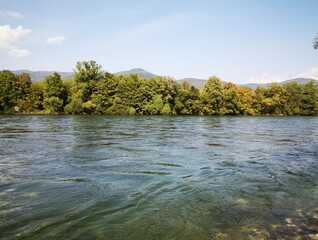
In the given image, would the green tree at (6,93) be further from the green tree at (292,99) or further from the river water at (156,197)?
the green tree at (292,99)

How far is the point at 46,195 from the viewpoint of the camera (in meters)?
8.06

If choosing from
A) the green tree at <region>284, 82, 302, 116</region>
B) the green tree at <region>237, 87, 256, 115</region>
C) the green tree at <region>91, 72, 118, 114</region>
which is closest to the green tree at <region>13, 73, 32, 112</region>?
the green tree at <region>91, 72, 118, 114</region>

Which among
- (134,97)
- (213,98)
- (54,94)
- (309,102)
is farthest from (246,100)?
(54,94)

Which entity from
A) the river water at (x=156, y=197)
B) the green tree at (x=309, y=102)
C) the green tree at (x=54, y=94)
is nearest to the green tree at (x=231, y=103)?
the green tree at (x=309, y=102)

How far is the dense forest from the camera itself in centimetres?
8512

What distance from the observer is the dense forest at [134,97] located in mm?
85125

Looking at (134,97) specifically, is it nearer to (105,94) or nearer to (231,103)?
(105,94)

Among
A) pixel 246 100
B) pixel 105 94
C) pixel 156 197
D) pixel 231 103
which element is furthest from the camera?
pixel 246 100

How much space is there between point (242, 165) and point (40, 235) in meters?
9.67

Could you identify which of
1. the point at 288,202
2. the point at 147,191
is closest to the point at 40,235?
the point at 147,191

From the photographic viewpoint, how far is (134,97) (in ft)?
301

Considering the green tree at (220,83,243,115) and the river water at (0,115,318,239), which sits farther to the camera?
the green tree at (220,83,243,115)

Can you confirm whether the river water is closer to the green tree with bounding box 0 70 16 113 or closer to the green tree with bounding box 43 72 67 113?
the green tree with bounding box 43 72 67 113

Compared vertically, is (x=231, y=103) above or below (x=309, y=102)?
below
